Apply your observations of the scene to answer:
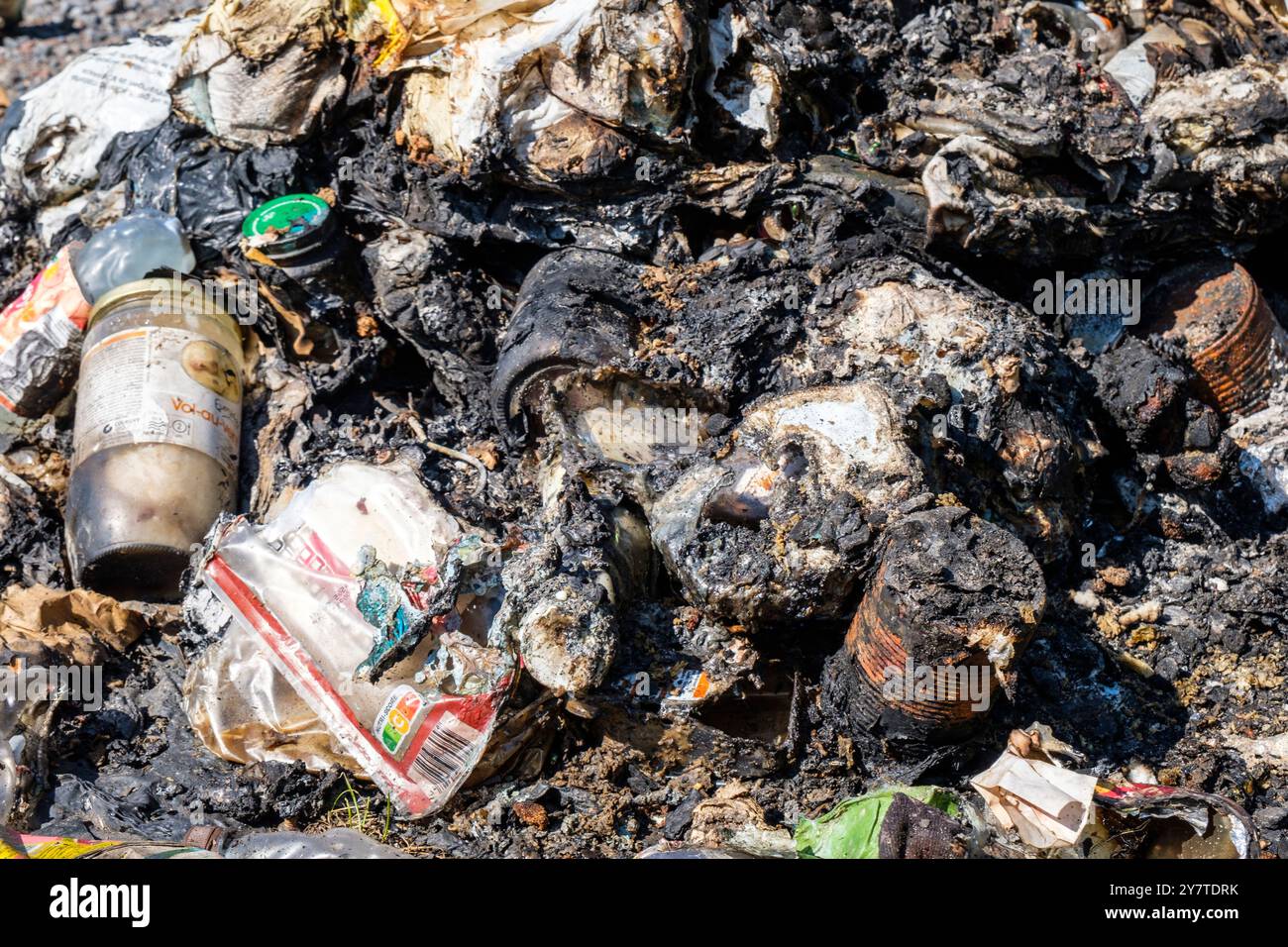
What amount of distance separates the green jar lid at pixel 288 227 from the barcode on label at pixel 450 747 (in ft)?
4.83

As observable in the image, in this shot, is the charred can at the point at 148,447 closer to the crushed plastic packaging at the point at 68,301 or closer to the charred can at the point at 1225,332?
the crushed plastic packaging at the point at 68,301

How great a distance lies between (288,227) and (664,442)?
1269mm

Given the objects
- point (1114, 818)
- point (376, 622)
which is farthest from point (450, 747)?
point (1114, 818)

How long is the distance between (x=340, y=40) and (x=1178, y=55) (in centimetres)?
246

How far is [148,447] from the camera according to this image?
3.26 metres

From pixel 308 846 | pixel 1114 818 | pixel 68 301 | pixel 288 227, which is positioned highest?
pixel 288 227

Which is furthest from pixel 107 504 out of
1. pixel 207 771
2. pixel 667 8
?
pixel 667 8

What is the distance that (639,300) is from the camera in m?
3.23

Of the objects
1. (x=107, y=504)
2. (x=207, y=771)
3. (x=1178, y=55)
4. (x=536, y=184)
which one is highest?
(x=1178, y=55)

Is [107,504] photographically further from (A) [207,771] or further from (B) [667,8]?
(B) [667,8]

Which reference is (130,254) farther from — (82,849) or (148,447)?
(82,849)

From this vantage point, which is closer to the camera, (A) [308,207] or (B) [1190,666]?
(B) [1190,666]

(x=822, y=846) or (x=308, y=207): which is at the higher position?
(x=308, y=207)
